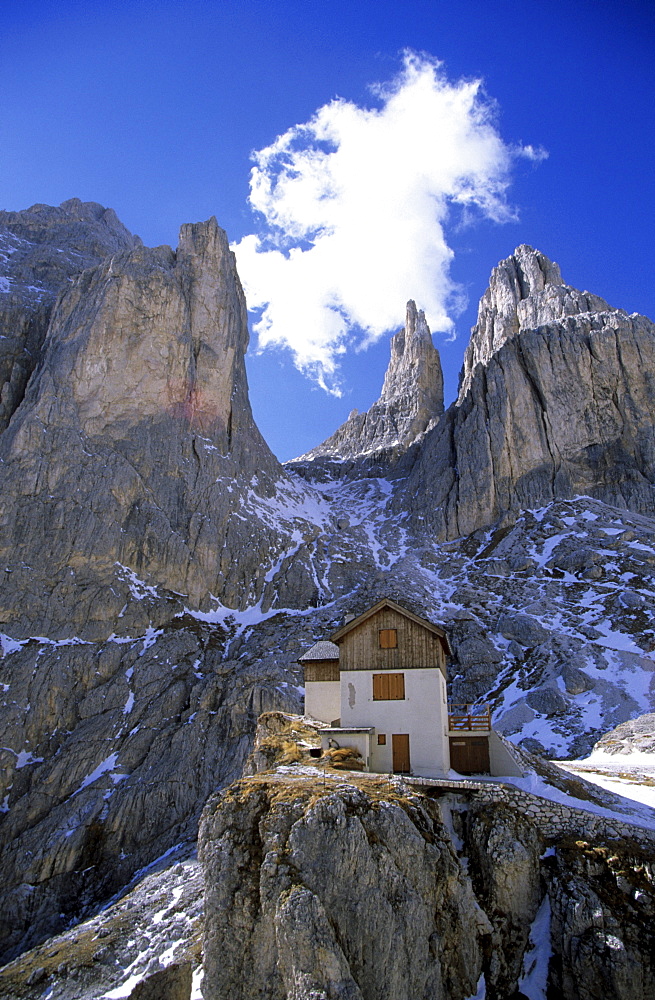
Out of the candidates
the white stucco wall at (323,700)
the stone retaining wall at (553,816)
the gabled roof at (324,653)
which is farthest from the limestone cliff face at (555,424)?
the stone retaining wall at (553,816)

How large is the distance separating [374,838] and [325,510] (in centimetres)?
9015

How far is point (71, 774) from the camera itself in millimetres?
56938

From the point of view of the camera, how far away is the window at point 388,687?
29.8 m

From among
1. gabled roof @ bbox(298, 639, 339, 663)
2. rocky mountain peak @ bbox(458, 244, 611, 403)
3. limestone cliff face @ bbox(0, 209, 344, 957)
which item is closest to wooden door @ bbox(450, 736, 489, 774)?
gabled roof @ bbox(298, 639, 339, 663)

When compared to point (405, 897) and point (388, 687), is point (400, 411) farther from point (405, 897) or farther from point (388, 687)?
point (405, 897)

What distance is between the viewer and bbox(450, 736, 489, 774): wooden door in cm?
3086

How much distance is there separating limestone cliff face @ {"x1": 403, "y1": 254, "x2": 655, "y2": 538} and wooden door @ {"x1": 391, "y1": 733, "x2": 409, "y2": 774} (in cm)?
6705

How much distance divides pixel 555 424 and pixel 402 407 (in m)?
47.5

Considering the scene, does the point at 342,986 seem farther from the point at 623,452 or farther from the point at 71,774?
the point at 623,452

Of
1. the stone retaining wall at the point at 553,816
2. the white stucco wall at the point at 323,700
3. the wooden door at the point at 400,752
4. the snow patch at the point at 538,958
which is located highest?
the white stucco wall at the point at 323,700

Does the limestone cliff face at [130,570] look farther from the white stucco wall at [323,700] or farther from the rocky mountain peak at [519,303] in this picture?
the rocky mountain peak at [519,303]

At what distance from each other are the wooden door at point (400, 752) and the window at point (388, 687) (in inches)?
65.5

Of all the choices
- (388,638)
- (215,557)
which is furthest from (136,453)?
(388,638)

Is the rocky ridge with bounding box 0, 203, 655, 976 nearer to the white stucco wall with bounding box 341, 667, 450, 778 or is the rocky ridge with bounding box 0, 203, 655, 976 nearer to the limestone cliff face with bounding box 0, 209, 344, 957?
the limestone cliff face with bounding box 0, 209, 344, 957
